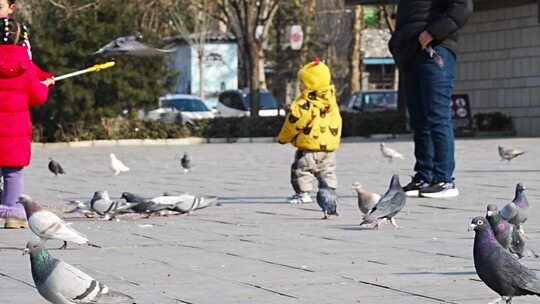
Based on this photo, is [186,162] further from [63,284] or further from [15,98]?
[63,284]

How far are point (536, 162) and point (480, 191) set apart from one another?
5634mm

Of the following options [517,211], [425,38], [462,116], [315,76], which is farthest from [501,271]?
[462,116]

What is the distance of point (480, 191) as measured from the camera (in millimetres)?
11820

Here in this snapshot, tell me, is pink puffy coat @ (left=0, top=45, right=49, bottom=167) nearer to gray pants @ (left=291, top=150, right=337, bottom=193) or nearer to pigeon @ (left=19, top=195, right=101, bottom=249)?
pigeon @ (left=19, top=195, right=101, bottom=249)

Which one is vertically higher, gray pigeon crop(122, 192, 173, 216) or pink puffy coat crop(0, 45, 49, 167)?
pink puffy coat crop(0, 45, 49, 167)

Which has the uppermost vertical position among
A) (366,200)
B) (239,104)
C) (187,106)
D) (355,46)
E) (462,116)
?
(366,200)

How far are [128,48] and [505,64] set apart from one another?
8.74 meters

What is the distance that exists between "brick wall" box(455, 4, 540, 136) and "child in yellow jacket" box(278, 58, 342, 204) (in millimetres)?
17925

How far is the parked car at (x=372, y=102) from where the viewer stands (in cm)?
3888

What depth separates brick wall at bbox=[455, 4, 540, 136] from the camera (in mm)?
28797

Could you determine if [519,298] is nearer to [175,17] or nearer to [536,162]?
[536,162]

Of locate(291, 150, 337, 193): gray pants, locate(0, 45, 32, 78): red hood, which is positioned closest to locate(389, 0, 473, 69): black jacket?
locate(291, 150, 337, 193): gray pants

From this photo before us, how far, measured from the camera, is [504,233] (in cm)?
595

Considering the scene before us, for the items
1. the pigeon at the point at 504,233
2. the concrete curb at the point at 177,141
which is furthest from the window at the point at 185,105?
the pigeon at the point at 504,233
